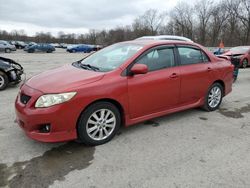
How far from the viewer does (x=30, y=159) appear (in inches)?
130

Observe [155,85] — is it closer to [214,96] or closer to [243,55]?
[214,96]

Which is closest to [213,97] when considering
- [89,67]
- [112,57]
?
[112,57]

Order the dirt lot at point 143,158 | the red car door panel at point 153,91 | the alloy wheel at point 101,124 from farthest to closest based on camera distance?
the red car door panel at point 153,91
the alloy wheel at point 101,124
the dirt lot at point 143,158

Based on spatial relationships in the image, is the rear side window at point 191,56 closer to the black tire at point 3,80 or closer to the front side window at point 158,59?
the front side window at point 158,59

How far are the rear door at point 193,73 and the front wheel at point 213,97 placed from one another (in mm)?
188

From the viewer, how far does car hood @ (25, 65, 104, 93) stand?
11.3 feet

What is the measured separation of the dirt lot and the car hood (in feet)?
2.91

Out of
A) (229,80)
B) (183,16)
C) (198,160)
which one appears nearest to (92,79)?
(198,160)

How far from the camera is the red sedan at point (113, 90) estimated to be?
11.1ft

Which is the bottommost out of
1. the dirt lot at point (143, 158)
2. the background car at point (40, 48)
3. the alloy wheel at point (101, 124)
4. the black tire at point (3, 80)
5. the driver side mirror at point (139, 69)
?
the dirt lot at point (143, 158)

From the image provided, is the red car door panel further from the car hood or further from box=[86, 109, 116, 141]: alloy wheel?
the car hood

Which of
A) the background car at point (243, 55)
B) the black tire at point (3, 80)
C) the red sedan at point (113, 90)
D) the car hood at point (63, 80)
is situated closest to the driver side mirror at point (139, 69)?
the red sedan at point (113, 90)

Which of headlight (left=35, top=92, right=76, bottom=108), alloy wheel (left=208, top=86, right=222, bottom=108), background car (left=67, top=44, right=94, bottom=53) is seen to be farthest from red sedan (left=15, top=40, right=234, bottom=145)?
background car (left=67, top=44, right=94, bottom=53)

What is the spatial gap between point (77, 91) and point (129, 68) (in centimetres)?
96
